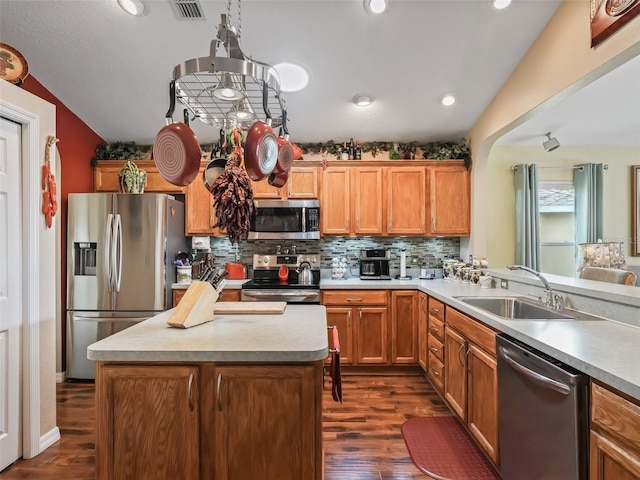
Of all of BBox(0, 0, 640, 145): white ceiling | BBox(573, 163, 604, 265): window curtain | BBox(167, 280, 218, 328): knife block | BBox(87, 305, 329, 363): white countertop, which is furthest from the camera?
BBox(573, 163, 604, 265): window curtain

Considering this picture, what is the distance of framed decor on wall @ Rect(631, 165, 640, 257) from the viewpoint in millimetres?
4387

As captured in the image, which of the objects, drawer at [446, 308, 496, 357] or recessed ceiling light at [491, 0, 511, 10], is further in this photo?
recessed ceiling light at [491, 0, 511, 10]

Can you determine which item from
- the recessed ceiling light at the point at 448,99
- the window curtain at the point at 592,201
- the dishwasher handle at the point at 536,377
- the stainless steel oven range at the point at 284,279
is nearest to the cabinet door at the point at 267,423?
the dishwasher handle at the point at 536,377

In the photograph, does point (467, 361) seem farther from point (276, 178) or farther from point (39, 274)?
point (39, 274)

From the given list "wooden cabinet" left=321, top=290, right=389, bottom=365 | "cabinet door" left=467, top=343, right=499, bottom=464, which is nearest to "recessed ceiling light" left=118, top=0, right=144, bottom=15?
"wooden cabinet" left=321, top=290, right=389, bottom=365

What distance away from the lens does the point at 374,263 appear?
394cm

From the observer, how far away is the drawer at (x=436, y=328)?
289 centimetres

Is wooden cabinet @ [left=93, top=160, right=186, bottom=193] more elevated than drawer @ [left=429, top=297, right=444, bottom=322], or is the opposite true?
wooden cabinet @ [left=93, top=160, right=186, bottom=193]

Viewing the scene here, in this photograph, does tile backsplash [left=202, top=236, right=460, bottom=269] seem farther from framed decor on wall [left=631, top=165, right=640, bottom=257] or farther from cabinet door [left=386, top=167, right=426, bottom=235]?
framed decor on wall [left=631, top=165, right=640, bottom=257]

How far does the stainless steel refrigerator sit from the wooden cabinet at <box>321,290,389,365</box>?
67.7 inches

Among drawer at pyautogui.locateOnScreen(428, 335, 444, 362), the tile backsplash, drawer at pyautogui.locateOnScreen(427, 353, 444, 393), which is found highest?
the tile backsplash

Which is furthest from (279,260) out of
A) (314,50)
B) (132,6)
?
(132,6)

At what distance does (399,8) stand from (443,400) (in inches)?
117

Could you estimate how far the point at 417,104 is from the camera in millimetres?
3383
